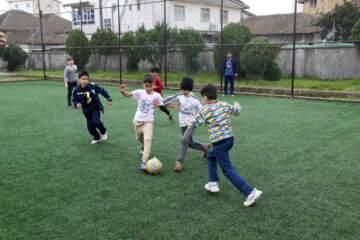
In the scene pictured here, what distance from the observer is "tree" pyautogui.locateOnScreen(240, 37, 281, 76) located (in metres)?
A: 13.5

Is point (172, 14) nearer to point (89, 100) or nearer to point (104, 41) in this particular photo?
point (104, 41)

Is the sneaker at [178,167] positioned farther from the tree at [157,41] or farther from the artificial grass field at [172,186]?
the tree at [157,41]

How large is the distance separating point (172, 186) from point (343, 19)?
10968mm

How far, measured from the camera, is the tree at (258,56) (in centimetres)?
1345

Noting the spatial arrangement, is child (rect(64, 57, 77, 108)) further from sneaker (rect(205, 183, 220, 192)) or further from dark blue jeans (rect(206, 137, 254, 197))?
dark blue jeans (rect(206, 137, 254, 197))

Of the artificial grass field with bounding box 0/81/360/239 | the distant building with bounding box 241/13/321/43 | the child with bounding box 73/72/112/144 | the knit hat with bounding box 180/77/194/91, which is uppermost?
the distant building with bounding box 241/13/321/43

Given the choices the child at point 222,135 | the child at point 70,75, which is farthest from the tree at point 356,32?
the child at point 222,135

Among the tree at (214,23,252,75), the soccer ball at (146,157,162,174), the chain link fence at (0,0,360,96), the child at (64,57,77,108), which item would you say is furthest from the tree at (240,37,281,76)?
the soccer ball at (146,157,162,174)

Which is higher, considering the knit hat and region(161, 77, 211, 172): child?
the knit hat

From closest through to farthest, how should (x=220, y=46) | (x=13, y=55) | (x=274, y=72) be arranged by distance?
(x=274, y=72) < (x=220, y=46) < (x=13, y=55)

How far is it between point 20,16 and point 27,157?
159 ft

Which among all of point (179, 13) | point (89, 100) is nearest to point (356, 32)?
point (89, 100)

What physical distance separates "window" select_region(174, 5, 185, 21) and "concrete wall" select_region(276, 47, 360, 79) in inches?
670

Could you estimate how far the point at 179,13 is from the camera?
29.4m
